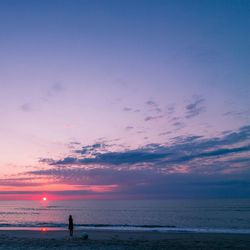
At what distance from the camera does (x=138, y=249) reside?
71.9 ft

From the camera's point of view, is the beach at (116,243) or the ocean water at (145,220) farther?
the ocean water at (145,220)

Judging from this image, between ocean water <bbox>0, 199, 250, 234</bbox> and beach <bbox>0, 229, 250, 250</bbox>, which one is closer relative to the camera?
beach <bbox>0, 229, 250, 250</bbox>

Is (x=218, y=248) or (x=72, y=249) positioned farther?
(x=218, y=248)

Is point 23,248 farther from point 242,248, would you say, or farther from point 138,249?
point 242,248

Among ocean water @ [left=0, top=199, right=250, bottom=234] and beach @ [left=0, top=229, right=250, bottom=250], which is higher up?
beach @ [left=0, top=229, right=250, bottom=250]

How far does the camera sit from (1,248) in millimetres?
21328

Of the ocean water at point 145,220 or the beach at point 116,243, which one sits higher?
the beach at point 116,243

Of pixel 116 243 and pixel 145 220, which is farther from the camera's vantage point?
pixel 145 220

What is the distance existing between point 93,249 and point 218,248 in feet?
30.7

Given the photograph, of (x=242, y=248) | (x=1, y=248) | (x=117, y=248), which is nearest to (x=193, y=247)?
(x=242, y=248)

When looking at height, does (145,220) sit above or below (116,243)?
below

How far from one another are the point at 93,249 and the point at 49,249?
9.80ft

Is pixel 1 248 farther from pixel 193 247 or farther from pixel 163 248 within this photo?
pixel 193 247

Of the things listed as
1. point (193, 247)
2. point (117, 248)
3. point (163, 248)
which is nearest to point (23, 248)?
point (117, 248)
